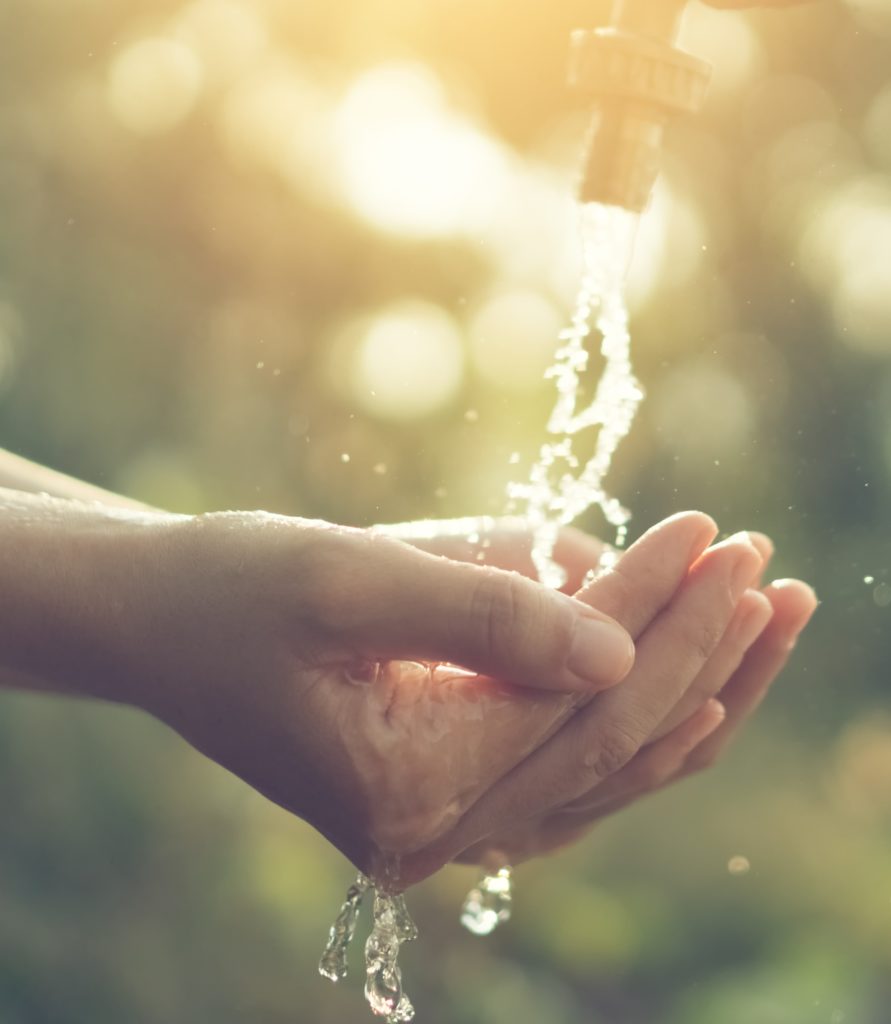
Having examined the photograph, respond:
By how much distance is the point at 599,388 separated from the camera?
95 cm

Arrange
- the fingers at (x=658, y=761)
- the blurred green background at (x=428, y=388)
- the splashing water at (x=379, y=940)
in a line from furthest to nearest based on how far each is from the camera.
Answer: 1. the blurred green background at (x=428, y=388)
2. the fingers at (x=658, y=761)
3. the splashing water at (x=379, y=940)

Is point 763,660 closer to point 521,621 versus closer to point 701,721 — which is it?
point 701,721

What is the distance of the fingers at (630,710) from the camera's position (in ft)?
2.23

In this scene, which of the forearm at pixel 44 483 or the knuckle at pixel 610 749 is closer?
the knuckle at pixel 610 749

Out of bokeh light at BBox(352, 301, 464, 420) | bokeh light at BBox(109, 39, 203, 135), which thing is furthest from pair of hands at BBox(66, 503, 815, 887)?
bokeh light at BBox(109, 39, 203, 135)

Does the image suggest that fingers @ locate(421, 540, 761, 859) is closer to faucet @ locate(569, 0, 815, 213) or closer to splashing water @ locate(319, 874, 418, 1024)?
splashing water @ locate(319, 874, 418, 1024)

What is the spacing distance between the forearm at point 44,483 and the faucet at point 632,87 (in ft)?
1.36

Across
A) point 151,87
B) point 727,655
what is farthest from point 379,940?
point 151,87

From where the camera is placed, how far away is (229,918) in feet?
7.67

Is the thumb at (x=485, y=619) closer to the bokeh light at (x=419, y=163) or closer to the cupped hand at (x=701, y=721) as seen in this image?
the cupped hand at (x=701, y=721)

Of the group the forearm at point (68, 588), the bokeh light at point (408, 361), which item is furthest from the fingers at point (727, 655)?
the bokeh light at point (408, 361)

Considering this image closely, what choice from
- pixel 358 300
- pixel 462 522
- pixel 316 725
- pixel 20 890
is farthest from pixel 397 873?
pixel 20 890

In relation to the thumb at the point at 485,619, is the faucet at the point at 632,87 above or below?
above

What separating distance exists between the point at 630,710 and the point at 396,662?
0.13 meters
